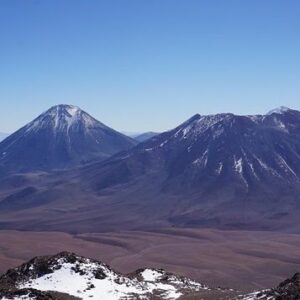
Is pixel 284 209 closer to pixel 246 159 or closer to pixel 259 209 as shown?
pixel 259 209

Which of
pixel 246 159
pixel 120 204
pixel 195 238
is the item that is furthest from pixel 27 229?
pixel 246 159

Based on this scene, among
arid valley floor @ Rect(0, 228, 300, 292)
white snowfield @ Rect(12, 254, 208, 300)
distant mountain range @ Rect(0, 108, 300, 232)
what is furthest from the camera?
distant mountain range @ Rect(0, 108, 300, 232)

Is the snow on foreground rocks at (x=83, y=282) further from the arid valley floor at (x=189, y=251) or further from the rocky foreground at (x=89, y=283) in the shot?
the arid valley floor at (x=189, y=251)

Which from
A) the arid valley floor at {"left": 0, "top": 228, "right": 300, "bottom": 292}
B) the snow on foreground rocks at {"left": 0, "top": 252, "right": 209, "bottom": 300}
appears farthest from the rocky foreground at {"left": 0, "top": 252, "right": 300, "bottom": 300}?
the arid valley floor at {"left": 0, "top": 228, "right": 300, "bottom": 292}

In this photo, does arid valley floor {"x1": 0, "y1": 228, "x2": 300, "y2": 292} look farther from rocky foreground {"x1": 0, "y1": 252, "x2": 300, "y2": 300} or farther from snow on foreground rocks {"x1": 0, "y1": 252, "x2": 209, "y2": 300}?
snow on foreground rocks {"x1": 0, "y1": 252, "x2": 209, "y2": 300}

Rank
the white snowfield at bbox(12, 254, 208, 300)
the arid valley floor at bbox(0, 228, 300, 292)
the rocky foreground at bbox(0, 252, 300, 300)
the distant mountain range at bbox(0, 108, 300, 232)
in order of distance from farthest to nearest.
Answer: the distant mountain range at bbox(0, 108, 300, 232)
the arid valley floor at bbox(0, 228, 300, 292)
the white snowfield at bbox(12, 254, 208, 300)
the rocky foreground at bbox(0, 252, 300, 300)

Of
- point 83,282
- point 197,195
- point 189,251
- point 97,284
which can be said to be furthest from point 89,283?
point 197,195

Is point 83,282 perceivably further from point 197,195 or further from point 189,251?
point 197,195
